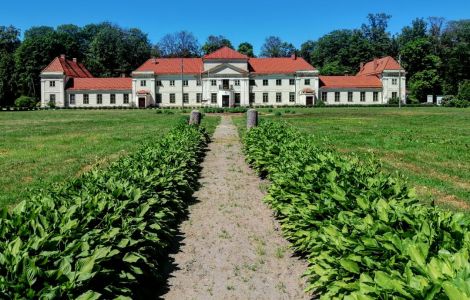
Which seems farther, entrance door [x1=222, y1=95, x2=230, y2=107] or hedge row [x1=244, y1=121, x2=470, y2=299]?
entrance door [x1=222, y1=95, x2=230, y2=107]

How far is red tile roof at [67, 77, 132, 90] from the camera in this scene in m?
73.9

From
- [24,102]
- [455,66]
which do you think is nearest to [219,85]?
[24,102]

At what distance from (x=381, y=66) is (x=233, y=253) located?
77268 mm

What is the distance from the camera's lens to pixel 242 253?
251 inches

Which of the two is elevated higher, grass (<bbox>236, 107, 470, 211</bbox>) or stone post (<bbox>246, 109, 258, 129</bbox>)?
stone post (<bbox>246, 109, 258, 129</bbox>)

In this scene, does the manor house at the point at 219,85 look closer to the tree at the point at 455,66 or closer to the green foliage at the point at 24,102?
the green foliage at the point at 24,102

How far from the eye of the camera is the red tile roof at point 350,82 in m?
75.3

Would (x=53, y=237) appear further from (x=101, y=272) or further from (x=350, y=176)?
(x=350, y=176)

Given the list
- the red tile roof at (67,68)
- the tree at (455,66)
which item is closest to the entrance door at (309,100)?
the tree at (455,66)

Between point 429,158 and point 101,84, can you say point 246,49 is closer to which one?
point 101,84

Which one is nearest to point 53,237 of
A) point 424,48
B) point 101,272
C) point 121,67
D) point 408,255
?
point 101,272

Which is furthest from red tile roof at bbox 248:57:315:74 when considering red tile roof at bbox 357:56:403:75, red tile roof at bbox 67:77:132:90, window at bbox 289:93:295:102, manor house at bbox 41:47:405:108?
red tile roof at bbox 67:77:132:90

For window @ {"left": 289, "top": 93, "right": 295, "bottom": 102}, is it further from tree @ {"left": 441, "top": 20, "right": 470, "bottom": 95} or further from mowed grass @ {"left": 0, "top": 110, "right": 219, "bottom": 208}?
mowed grass @ {"left": 0, "top": 110, "right": 219, "bottom": 208}

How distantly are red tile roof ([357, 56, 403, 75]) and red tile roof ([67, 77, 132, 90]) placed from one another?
40.3 meters
